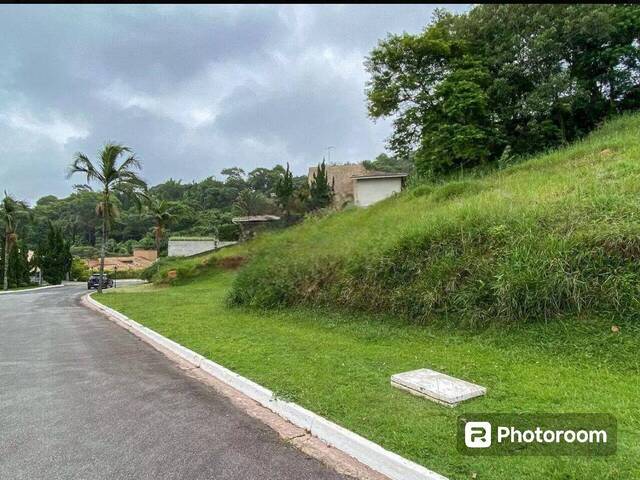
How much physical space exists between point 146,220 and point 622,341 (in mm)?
69353

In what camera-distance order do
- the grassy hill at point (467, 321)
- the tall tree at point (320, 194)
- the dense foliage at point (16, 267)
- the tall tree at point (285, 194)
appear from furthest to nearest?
1. the tall tree at point (285, 194)
2. the tall tree at point (320, 194)
3. the dense foliage at point (16, 267)
4. the grassy hill at point (467, 321)

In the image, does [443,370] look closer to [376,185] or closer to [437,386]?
[437,386]

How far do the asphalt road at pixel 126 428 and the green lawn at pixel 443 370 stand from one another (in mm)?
699

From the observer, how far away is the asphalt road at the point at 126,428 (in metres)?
3.30

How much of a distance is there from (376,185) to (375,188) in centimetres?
23

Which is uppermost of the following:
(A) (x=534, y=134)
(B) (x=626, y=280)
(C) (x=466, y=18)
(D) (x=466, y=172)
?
(C) (x=466, y=18)

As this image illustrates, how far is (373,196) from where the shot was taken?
101ft

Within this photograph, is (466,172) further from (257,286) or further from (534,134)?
(257,286)

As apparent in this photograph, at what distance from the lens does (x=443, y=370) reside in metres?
5.20

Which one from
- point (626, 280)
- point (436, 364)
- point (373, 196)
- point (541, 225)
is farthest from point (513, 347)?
point (373, 196)

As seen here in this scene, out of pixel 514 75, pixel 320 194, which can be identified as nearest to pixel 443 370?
pixel 514 75

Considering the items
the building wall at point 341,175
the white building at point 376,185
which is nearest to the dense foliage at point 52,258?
the building wall at point 341,175

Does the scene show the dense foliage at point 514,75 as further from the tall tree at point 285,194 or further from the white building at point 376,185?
the tall tree at point 285,194

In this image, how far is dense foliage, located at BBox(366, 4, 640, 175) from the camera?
18.2m
